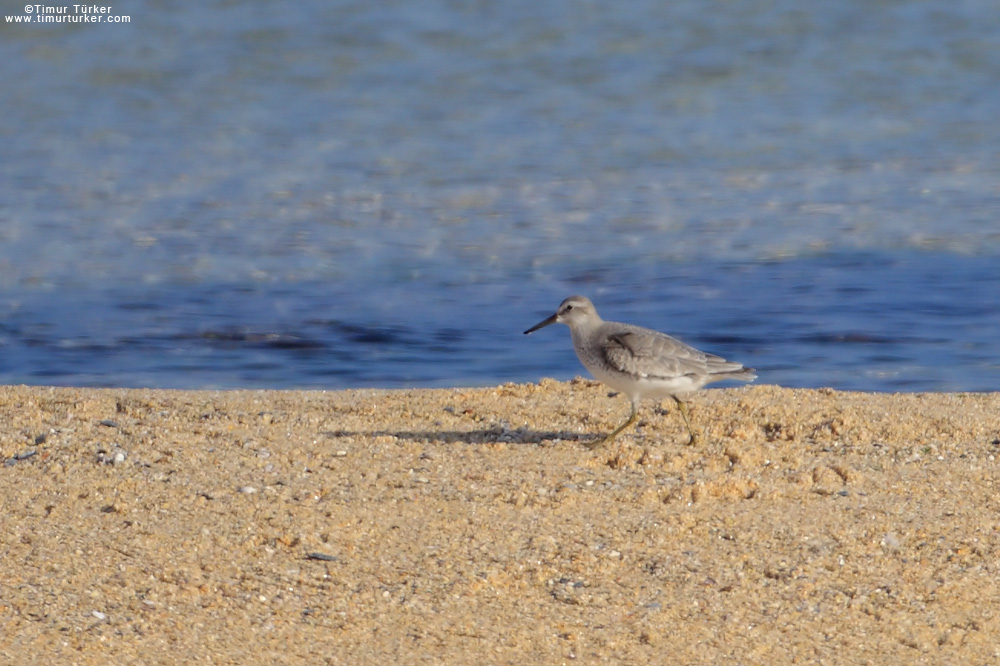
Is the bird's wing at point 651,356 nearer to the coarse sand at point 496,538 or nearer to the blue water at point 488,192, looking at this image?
the coarse sand at point 496,538

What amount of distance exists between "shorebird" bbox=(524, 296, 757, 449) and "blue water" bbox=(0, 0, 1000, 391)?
2746 millimetres

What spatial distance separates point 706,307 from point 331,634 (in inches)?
267

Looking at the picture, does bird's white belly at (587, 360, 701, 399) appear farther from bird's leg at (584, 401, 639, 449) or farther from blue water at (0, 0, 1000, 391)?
blue water at (0, 0, 1000, 391)

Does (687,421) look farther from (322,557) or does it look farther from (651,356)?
(322,557)

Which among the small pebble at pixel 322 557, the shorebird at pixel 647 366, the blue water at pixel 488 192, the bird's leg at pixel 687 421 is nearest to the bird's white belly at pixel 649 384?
the shorebird at pixel 647 366

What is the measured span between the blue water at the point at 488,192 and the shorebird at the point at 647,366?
108 inches

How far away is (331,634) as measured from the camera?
456cm

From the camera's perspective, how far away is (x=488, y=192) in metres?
13.4

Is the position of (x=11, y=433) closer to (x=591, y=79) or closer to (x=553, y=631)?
(x=553, y=631)

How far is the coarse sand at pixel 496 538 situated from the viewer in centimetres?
454

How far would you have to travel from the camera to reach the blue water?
10.2m

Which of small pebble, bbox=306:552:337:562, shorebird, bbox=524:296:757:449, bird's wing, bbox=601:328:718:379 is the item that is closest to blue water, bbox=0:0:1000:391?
shorebird, bbox=524:296:757:449

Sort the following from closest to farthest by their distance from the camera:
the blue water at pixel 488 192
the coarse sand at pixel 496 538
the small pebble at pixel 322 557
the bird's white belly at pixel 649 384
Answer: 1. the coarse sand at pixel 496 538
2. the small pebble at pixel 322 557
3. the bird's white belly at pixel 649 384
4. the blue water at pixel 488 192

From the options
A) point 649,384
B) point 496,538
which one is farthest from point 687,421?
point 496,538
